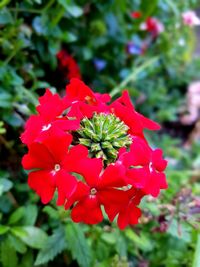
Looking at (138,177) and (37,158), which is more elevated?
(37,158)

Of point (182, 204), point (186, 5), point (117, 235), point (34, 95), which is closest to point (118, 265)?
point (117, 235)

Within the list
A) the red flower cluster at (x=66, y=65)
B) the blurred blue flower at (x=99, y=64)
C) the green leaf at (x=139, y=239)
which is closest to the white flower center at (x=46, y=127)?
the green leaf at (x=139, y=239)

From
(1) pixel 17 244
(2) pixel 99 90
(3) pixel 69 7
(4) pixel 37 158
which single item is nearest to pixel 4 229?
(1) pixel 17 244

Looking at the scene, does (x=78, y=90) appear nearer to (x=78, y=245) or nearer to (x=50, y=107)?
(x=50, y=107)

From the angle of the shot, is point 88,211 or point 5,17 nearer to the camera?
point 88,211

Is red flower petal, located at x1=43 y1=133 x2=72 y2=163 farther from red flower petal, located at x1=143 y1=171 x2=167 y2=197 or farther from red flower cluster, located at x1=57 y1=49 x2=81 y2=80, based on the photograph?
red flower cluster, located at x1=57 y1=49 x2=81 y2=80

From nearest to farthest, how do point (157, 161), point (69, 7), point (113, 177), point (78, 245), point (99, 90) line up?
point (113, 177) < point (157, 161) < point (78, 245) < point (69, 7) < point (99, 90)

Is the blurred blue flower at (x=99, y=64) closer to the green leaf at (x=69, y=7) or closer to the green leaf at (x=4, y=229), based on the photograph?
the green leaf at (x=69, y=7)
